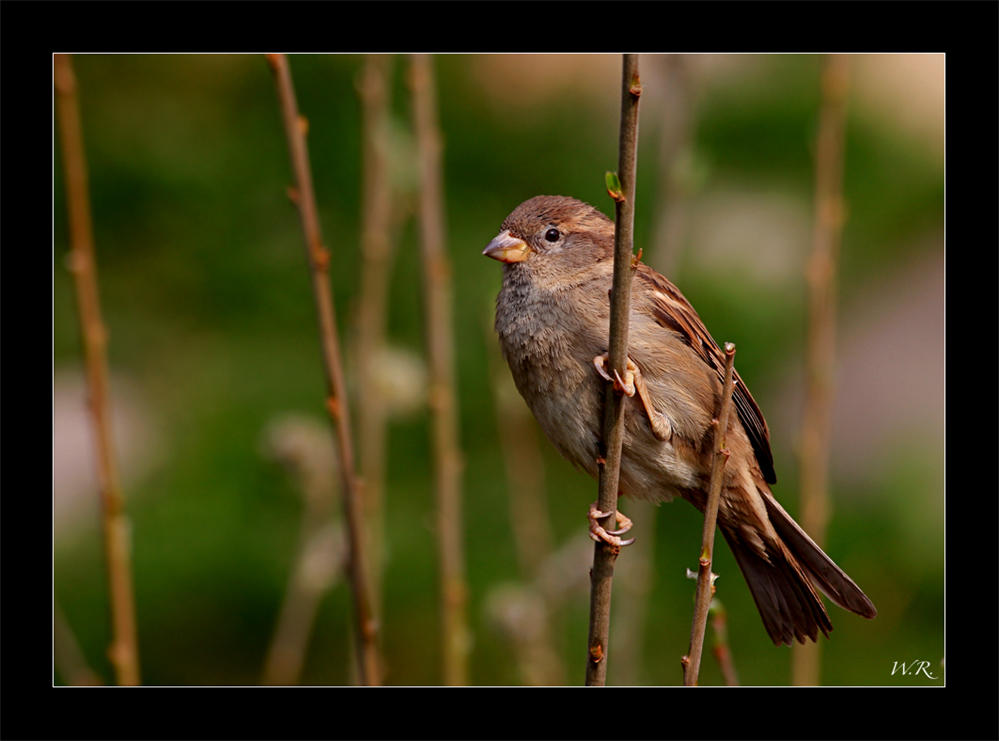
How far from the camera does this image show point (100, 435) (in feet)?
6.68

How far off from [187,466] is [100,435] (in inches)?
107

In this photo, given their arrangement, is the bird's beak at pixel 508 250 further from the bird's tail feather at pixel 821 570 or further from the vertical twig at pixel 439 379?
the bird's tail feather at pixel 821 570

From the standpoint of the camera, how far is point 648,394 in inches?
103


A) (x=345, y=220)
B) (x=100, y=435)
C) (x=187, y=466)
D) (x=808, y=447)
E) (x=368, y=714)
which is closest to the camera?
(x=100, y=435)

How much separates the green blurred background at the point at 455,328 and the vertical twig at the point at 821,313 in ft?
4.73

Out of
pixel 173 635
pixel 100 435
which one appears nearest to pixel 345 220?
pixel 173 635

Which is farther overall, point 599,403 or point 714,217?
point 714,217

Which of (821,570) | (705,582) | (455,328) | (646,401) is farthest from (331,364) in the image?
(455,328)

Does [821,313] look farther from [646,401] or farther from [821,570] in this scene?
[821,570]

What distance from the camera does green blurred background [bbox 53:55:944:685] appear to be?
4.16 m

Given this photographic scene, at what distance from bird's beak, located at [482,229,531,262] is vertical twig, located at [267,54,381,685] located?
0.88 m

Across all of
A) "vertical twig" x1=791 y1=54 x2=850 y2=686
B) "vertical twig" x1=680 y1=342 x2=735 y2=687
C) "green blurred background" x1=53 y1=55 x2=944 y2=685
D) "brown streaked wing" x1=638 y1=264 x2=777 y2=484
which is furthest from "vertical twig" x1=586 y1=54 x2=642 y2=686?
"green blurred background" x1=53 y1=55 x2=944 y2=685
